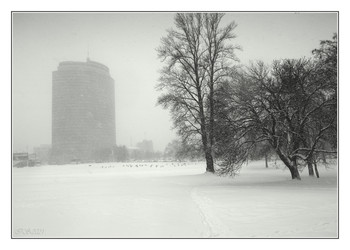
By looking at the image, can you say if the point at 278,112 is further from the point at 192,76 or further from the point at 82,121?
the point at 82,121

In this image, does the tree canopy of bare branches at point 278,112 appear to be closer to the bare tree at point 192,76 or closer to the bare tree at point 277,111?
the bare tree at point 277,111

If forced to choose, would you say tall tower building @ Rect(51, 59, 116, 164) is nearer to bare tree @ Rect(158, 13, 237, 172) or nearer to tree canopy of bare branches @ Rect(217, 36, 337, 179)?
bare tree @ Rect(158, 13, 237, 172)

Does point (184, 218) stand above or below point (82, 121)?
below

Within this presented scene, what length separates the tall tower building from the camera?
157ft

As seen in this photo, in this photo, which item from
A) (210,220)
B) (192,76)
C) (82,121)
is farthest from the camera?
(82,121)

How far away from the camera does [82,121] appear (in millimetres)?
78688

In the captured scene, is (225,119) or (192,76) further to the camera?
(192,76)

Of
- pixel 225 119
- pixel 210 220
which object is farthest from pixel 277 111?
pixel 210 220

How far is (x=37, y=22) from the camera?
9609mm

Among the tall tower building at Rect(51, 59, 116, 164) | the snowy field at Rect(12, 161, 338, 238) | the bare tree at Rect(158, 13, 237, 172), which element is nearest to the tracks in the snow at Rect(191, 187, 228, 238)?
the snowy field at Rect(12, 161, 338, 238)

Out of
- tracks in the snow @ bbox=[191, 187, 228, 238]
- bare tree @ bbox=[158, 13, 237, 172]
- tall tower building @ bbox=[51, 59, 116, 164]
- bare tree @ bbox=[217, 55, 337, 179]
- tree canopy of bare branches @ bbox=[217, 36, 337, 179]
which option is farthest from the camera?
tall tower building @ bbox=[51, 59, 116, 164]

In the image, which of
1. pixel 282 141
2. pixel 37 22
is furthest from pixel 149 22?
pixel 282 141

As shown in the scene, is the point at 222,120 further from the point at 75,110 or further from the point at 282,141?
the point at 75,110
